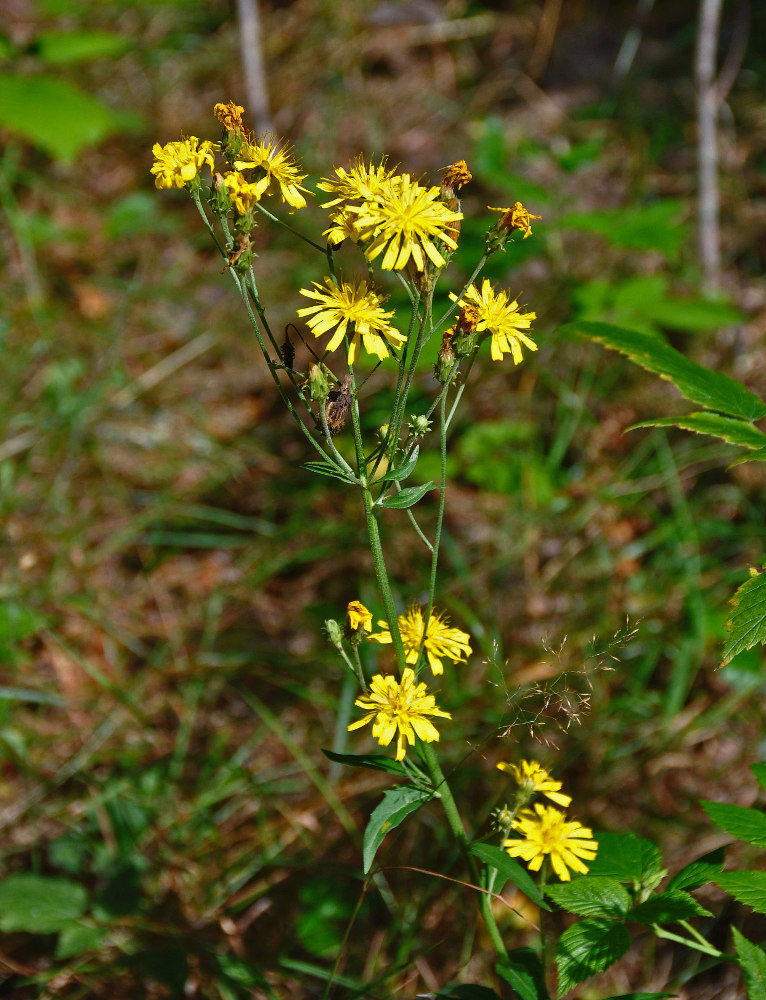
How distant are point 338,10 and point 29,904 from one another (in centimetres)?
588

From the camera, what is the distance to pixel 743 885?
1.30 m

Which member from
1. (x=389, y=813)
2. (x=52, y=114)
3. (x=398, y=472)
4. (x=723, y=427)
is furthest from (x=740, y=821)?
(x=52, y=114)

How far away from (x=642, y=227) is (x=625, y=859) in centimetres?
258

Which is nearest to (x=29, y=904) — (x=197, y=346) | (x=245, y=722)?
(x=245, y=722)

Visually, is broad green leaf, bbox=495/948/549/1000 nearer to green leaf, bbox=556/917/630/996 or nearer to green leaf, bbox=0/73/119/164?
green leaf, bbox=556/917/630/996

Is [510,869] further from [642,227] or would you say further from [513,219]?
[642,227]

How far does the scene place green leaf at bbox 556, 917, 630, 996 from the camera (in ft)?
4.41

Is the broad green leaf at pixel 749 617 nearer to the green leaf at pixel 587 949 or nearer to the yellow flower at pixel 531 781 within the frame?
the yellow flower at pixel 531 781

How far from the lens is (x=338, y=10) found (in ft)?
18.9

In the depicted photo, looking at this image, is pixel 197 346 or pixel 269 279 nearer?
pixel 197 346

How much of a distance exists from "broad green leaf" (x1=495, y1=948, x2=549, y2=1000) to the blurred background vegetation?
1.20 ft

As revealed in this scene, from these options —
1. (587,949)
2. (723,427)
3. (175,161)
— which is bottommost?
(587,949)

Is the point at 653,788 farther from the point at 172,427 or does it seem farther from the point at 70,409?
the point at 70,409

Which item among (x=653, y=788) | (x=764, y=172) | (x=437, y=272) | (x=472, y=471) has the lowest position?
(x=653, y=788)
